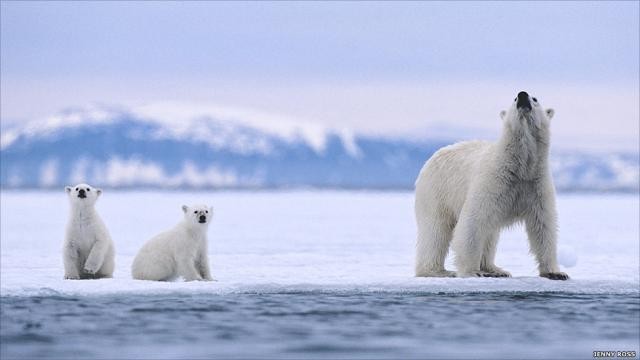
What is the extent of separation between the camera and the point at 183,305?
7.28 m

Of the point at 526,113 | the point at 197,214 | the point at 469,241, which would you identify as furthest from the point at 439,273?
the point at 197,214

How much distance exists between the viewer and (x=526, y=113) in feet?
27.0

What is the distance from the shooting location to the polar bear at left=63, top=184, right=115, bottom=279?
9.02 meters

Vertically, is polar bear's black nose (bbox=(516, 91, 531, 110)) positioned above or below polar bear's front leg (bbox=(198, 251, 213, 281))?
above

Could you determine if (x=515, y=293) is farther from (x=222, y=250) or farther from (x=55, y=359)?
(x=222, y=250)

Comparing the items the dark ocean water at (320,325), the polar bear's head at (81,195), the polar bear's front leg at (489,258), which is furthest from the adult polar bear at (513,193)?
the polar bear's head at (81,195)

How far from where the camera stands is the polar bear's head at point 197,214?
8.96 meters

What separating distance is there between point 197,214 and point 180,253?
377 millimetres

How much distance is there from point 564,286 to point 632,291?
0.53 meters

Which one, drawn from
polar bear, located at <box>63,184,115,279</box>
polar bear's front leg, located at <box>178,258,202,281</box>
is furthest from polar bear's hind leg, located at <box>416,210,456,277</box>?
polar bear, located at <box>63,184,115,279</box>

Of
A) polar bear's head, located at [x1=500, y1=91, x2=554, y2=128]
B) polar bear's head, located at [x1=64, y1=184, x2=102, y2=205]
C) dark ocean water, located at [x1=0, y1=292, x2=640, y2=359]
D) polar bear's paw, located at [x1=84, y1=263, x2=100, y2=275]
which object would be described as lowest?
dark ocean water, located at [x1=0, y1=292, x2=640, y2=359]

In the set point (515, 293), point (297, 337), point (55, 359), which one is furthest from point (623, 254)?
point (55, 359)

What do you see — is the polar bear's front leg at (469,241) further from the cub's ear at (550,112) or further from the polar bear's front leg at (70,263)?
the polar bear's front leg at (70,263)

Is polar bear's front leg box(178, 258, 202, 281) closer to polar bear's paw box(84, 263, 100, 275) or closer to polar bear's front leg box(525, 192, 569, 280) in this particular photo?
polar bear's paw box(84, 263, 100, 275)
